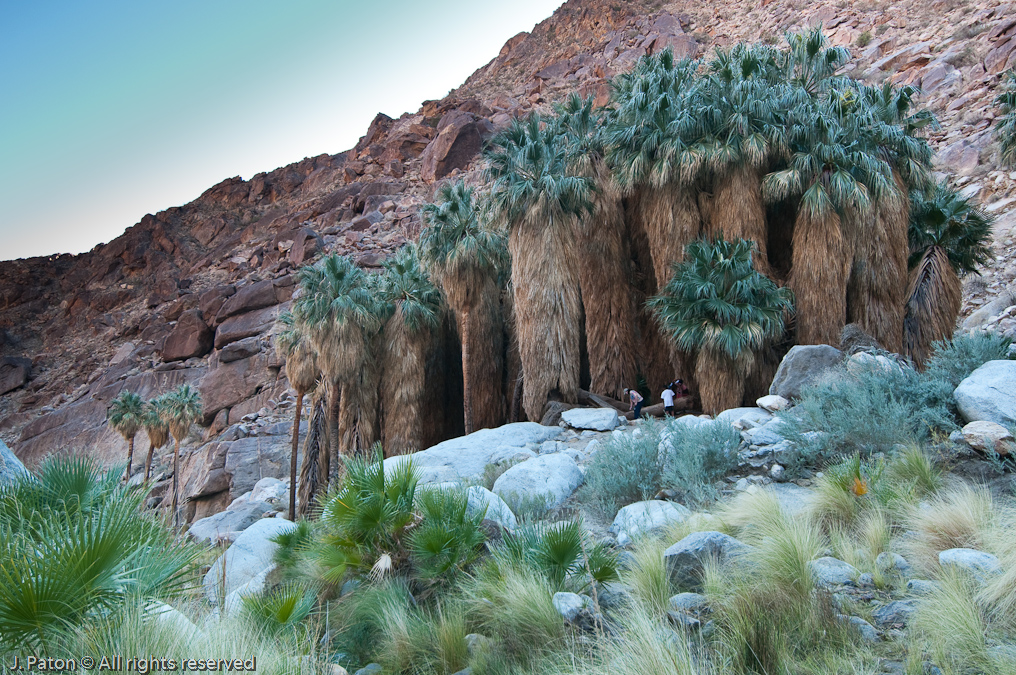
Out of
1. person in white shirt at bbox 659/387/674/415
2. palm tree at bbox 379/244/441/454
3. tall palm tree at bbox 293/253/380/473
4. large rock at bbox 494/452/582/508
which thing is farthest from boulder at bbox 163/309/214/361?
large rock at bbox 494/452/582/508

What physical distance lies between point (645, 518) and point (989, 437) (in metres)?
4.42

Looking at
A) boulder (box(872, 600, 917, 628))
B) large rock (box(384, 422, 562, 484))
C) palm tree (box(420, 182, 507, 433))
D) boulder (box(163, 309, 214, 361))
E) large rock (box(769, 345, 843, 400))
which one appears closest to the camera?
boulder (box(872, 600, 917, 628))

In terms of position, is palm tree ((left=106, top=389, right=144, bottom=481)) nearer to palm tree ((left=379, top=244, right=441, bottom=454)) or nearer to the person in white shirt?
palm tree ((left=379, top=244, right=441, bottom=454))

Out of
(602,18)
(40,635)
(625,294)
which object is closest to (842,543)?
(40,635)

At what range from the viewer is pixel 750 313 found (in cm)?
1705

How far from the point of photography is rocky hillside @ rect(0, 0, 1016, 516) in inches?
1374

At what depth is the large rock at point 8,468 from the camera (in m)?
4.84

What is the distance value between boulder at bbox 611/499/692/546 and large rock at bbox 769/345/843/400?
24.5 ft

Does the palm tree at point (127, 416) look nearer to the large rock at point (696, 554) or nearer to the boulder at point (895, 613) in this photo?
the large rock at point (696, 554)

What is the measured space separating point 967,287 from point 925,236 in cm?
762

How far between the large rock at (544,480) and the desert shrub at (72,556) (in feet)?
19.2

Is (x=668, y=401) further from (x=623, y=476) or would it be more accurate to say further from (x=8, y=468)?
(x=8, y=468)

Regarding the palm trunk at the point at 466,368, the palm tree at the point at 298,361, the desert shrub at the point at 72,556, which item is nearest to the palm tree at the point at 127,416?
the palm tree at the point at 298,361

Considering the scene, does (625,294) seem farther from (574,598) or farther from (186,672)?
(186,672)
